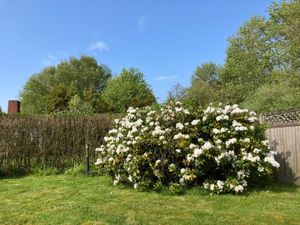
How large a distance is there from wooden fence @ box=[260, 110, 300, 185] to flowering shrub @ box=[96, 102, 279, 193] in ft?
1.35

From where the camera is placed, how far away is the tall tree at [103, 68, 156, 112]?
2705cm

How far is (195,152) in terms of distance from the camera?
6266 millimetres

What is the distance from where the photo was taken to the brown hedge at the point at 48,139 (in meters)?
9.76

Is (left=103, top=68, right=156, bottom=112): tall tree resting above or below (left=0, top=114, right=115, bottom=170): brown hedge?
above

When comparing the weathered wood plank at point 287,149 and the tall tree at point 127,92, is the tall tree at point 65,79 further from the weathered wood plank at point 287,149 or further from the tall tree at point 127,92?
the weathered wood plank at point 287,149

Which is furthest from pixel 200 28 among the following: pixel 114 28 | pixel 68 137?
pixel 68 137

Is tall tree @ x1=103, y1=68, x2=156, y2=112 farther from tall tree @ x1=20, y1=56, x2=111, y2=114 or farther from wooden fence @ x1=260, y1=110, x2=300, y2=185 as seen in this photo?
wooden fence @ x1=260, y1=110, x2=300, y2=185

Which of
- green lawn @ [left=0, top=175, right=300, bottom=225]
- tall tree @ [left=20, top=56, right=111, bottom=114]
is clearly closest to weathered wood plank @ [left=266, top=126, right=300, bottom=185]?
green lawn @ [left=0, top=175, right=300, bottom=225]

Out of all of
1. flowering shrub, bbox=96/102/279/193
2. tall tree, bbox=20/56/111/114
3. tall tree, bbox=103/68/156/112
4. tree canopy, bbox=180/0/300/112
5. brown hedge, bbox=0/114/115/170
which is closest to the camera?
flowering shrub, bbox=96/102/279/193

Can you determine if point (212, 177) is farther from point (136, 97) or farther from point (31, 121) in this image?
point (136, 97)

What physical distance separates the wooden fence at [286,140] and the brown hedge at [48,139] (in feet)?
16.7

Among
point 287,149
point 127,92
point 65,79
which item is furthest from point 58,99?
point 287,149

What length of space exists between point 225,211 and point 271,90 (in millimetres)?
10636

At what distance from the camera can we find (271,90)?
14.4 m
